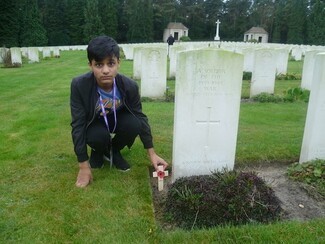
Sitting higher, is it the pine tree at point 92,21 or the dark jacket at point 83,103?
the pine tree at point 92,21

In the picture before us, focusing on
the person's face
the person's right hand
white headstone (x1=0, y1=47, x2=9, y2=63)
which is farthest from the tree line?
the person's face

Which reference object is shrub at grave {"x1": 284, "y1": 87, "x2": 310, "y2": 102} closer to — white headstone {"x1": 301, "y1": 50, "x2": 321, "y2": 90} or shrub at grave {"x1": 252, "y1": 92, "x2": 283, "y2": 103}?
shrub at grave {"x1": 252, "y1": 92, "x2": 283, "y2": 103}

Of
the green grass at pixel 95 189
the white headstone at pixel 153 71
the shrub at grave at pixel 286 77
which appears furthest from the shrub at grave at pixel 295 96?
the shrub at grave at pixel 286 77

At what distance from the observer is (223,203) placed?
2719mm

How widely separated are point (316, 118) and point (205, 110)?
1.33 m

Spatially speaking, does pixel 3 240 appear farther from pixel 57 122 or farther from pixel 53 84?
pixel 53 84

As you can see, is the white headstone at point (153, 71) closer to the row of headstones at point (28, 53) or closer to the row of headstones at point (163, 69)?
the row of headstones at point (163, 69)

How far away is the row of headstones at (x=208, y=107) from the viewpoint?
3066 millimetres

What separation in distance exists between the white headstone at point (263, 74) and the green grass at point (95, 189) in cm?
231

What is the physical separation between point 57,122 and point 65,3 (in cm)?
4661

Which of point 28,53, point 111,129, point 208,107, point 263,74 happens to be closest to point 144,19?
point 28,53

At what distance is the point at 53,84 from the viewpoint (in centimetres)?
1016

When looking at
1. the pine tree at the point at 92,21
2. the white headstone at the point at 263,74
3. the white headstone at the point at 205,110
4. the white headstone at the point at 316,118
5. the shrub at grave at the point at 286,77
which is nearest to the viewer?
the white headstone at the point at 205,110

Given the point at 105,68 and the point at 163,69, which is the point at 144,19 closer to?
the point at 163,69
